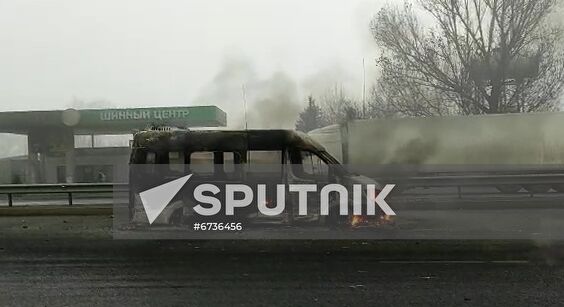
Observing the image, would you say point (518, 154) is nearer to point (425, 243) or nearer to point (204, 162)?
point (425, 243)

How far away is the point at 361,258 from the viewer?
7.41 m

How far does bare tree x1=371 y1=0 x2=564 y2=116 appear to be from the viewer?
26047 millimetres

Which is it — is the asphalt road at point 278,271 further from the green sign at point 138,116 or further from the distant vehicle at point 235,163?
the green sign at point 138,116

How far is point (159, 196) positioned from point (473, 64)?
2163cm

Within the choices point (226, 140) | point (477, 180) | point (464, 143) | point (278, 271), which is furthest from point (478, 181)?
point (278, 271)

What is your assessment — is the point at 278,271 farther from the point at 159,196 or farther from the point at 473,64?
the point at 473,64

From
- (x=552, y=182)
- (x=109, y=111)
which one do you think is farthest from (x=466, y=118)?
(x=109, y=111)

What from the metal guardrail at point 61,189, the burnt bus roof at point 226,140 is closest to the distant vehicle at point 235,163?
the burnt bus roof at point 226,140

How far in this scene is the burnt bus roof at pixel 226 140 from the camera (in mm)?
9398

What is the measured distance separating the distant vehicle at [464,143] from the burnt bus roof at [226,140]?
6.22m

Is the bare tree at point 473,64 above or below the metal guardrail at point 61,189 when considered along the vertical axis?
above

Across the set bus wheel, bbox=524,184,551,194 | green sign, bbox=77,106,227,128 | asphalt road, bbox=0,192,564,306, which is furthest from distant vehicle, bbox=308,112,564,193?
green sign, bbox=77,106,227,128

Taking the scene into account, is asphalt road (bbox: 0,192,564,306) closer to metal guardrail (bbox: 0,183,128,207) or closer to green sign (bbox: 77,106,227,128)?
metal guardrail (bbox: 0,183,128,207)

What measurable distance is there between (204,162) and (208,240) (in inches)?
51.6
